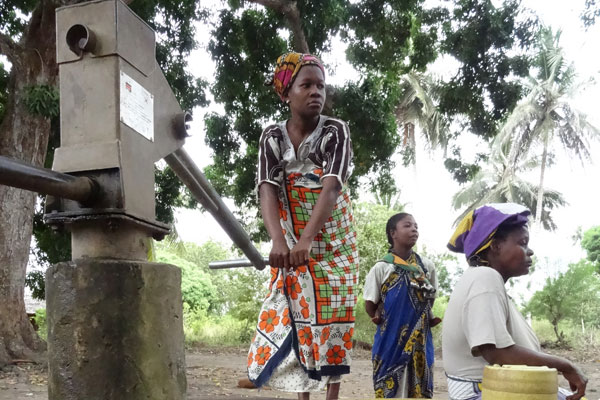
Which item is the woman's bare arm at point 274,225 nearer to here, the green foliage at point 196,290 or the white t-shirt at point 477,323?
the white t-shirt at point 477,323

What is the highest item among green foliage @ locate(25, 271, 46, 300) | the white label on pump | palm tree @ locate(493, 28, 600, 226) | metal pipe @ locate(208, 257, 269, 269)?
palm tree @ locate(493, 28, 600, 226)

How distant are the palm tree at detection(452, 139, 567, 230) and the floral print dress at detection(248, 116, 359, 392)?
2519 cm

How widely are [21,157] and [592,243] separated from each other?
103ft

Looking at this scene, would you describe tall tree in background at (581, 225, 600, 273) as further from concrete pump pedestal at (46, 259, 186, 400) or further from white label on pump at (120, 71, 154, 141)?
concrete pump pedestal at (46, 259, 186, 400)

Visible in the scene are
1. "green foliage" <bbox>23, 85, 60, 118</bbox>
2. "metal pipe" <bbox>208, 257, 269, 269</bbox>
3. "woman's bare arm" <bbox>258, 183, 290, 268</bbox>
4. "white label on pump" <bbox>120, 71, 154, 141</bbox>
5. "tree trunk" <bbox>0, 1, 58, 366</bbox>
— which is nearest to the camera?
"white label on pump" <bbox>120, 71, 154, 141</bbox>

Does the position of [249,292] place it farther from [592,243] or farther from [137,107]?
[592,243]

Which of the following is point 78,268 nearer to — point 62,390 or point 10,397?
point 62,390

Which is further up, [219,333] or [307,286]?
[307,286]

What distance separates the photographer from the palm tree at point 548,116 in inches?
1022

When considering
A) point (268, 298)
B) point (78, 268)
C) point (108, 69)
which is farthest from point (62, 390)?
point (268, 298)

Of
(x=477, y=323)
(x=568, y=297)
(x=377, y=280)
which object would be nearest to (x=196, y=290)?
(x=568, y=297)

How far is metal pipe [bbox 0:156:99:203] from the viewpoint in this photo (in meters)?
1.13

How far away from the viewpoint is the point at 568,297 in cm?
1173

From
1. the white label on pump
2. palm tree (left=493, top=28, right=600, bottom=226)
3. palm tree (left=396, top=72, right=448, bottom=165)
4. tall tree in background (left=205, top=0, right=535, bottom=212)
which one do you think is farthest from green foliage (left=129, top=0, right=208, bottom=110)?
palm tree (left=493, top=28, right=600, bottom=226)
